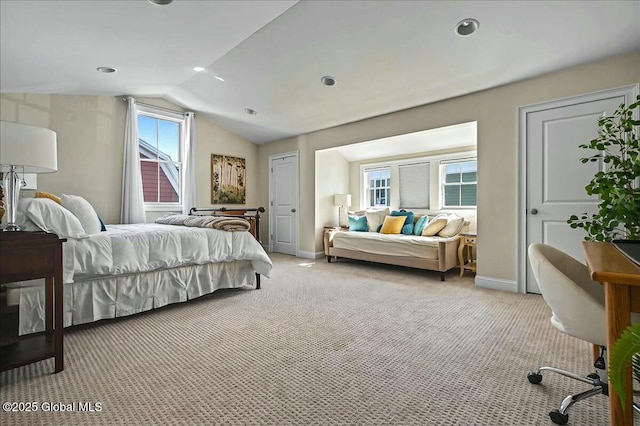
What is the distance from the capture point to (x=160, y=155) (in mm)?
5262

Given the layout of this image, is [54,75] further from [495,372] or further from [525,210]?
[525,210]

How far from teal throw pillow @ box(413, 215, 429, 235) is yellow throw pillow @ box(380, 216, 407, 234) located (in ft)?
0.78

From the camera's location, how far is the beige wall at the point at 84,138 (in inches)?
155

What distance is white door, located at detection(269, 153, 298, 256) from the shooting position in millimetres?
6039

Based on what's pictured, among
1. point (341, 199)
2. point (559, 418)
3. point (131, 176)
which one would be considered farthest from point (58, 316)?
point (341, 199)

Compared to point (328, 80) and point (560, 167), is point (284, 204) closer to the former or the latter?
point (328, 80)

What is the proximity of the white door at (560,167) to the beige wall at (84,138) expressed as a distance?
210 inches

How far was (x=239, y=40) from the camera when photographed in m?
3.38

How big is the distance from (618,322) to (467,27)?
2.69m

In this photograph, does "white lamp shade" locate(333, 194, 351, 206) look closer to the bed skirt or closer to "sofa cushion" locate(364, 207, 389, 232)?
"sofa cushion" locate(364, 207, 389, 232)

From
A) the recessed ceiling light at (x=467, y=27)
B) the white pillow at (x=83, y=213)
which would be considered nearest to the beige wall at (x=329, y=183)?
the recessed ceiling light at (x=467, y=27)

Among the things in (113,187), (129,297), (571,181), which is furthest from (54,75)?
(571,181)

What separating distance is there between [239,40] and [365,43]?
1370mm

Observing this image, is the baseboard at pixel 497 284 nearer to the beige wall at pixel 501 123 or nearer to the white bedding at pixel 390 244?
the beige wall at pixel 501 123
